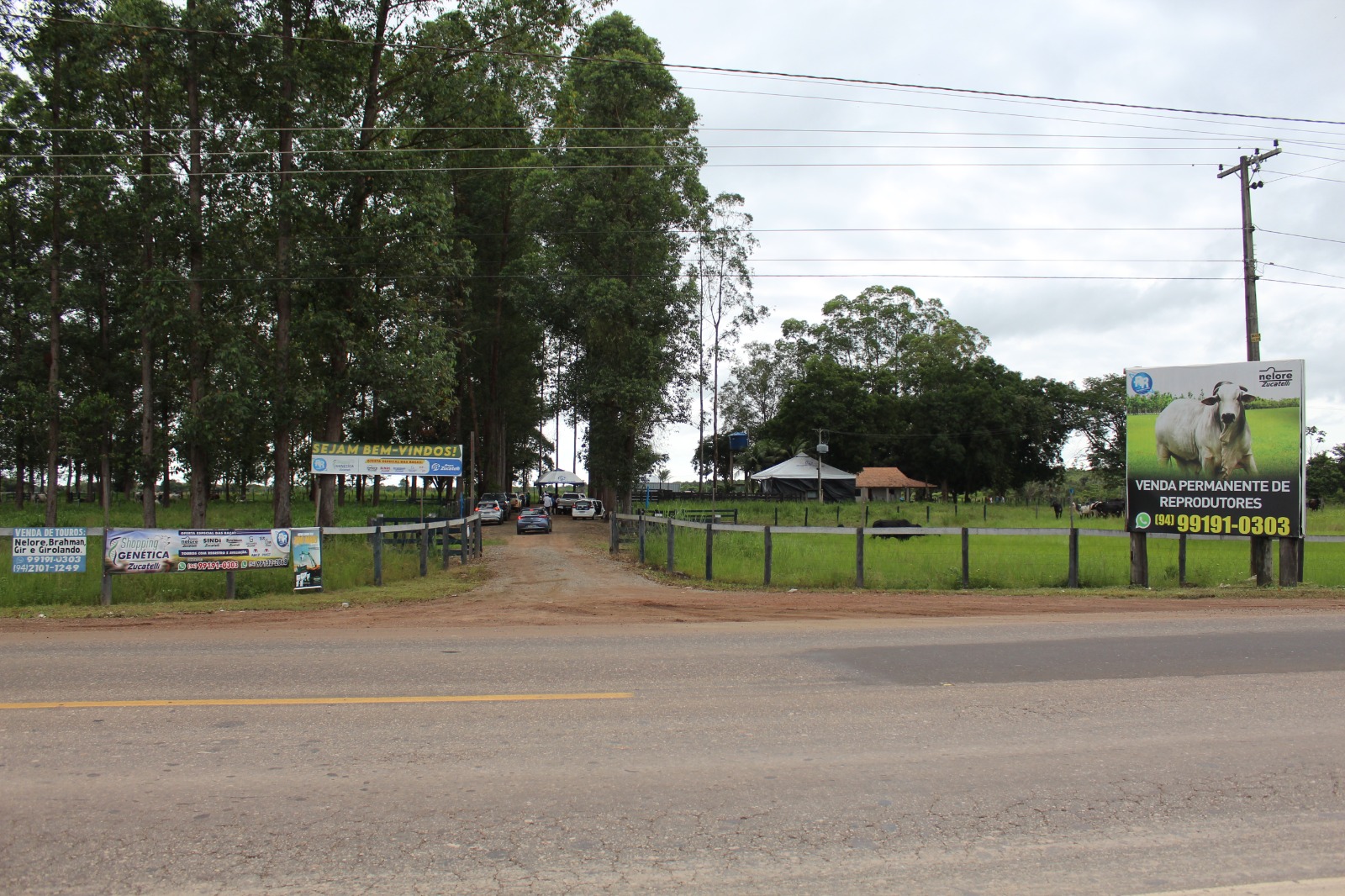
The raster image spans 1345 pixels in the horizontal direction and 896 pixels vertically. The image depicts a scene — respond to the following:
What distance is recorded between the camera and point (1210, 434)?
53.1 feet

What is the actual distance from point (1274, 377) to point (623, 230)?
93.2 ft

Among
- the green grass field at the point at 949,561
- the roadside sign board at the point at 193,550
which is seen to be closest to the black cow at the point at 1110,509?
the green grass field at the point at 949,561

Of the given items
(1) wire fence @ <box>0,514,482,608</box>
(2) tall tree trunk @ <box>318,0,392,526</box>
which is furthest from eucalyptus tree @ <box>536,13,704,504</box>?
(1) wire fence @ <box>0,514,482,608</box>

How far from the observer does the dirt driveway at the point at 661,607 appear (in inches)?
480

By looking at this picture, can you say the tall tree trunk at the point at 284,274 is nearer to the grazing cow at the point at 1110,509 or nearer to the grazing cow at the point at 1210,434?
the grazing cow at the point at 1210,434

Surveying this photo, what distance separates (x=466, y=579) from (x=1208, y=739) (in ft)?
47.9

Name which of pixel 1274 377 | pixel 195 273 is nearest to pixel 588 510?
pixel 195 273

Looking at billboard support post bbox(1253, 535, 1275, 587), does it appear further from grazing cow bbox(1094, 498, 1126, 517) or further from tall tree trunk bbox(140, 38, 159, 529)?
grazing cow bbox(1094, 498, 1126, 517)

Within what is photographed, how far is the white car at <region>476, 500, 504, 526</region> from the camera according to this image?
148 feet

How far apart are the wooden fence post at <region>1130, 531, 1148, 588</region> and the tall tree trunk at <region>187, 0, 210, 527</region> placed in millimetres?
22299

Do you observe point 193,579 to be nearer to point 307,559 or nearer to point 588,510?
point 307,559

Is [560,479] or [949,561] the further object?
[560,479]

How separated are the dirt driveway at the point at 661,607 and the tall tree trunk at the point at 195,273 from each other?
12.0 meters

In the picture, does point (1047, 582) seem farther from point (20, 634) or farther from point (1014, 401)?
point (1014, 401)
